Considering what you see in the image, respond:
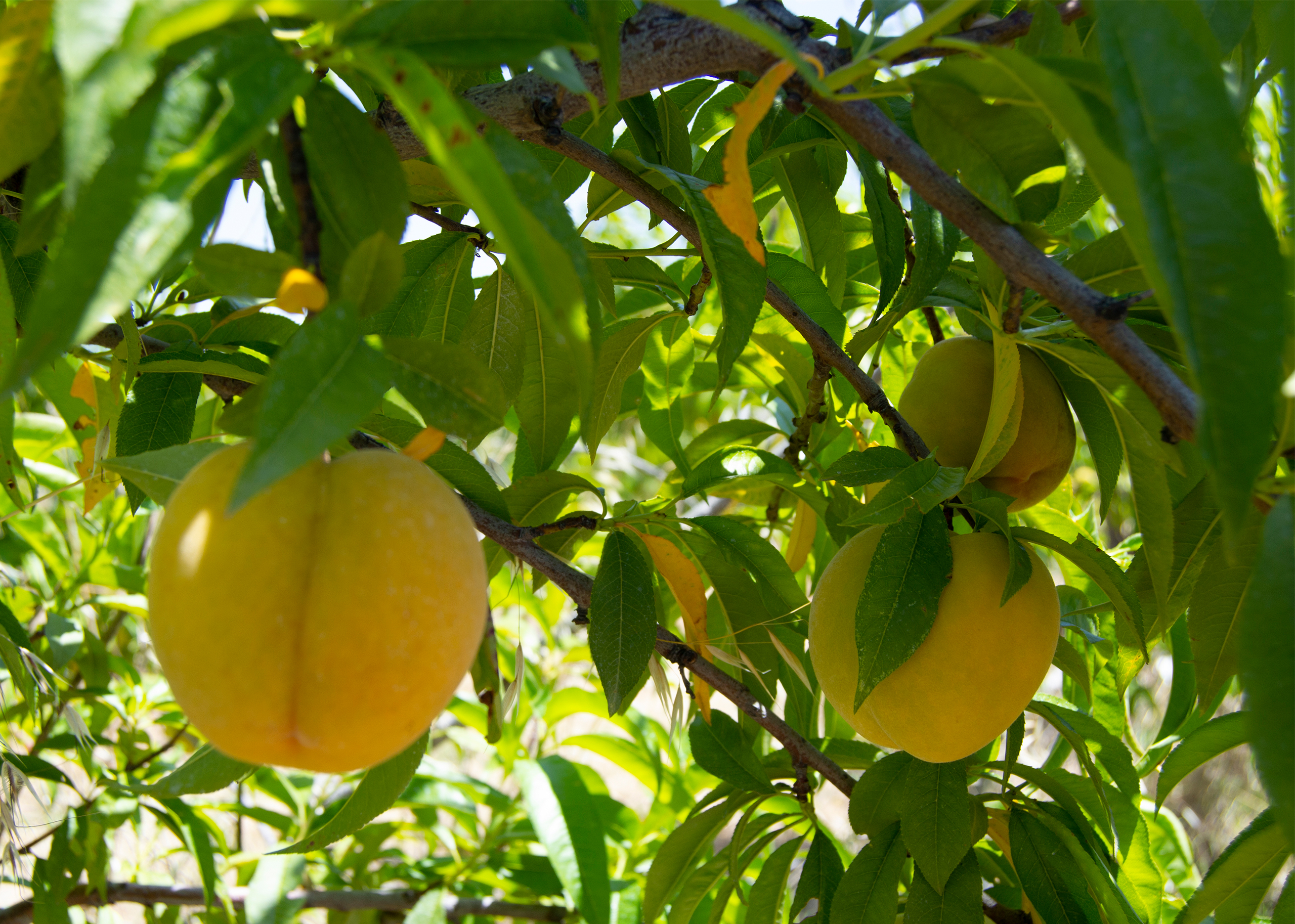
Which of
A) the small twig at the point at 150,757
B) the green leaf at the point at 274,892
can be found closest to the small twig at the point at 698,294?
the green leaf at the point at 274,892

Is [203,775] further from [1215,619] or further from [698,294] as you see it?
[1215,619]

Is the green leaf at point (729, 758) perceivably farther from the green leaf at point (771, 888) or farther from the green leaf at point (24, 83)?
the green leaf at point (24, 83)

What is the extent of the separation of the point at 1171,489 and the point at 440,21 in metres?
0.91

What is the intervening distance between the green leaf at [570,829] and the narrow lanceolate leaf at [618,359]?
0.58 metres

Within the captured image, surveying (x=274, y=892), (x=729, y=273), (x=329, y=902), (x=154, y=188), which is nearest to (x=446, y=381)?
(x=154, y=188)

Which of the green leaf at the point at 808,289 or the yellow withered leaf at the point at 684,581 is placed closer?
the yellow withered leaf at the point at 684,581

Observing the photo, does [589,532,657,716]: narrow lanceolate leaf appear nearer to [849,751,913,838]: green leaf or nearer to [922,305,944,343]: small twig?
[849,751,913,838]: green leaf

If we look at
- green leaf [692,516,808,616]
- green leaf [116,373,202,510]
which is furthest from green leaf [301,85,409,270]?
green leaf [692,516,808,616]

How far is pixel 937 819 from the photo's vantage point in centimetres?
99

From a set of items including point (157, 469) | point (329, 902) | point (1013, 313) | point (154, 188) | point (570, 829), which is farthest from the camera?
point (329, 902)

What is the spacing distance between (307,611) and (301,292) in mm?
153

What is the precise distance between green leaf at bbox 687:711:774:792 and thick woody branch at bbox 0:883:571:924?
582 mm

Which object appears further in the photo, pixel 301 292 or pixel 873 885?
pixel 873 885

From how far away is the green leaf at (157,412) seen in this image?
0.98 metres
